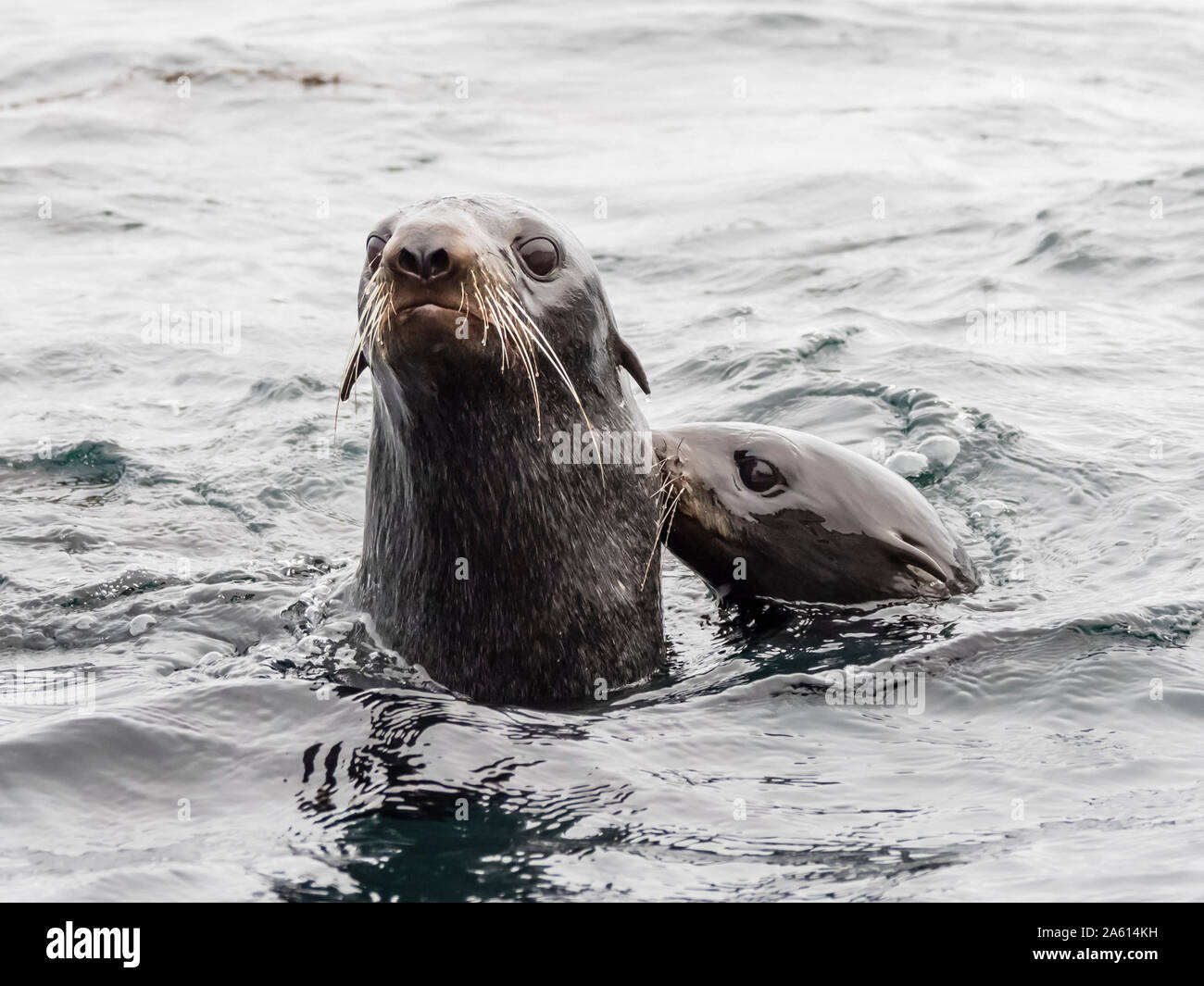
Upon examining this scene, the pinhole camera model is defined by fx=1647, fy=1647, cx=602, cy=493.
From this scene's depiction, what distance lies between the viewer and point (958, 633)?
20.0 ft

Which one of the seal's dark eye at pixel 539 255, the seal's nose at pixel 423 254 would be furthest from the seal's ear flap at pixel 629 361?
the seal's nose at pixel 423 254

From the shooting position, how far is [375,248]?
197 inches

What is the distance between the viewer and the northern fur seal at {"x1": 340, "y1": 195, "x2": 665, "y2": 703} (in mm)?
4922

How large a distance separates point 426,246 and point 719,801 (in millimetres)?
1786

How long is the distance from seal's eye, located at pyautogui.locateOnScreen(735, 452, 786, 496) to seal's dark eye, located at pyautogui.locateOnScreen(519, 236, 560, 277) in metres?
1.46

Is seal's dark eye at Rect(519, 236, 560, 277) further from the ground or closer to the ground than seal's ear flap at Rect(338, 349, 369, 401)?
further from the ground

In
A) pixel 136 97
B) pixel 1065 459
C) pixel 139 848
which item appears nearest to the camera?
pixel 139 848

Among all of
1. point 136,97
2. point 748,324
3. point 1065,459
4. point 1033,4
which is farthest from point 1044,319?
point 1033,4

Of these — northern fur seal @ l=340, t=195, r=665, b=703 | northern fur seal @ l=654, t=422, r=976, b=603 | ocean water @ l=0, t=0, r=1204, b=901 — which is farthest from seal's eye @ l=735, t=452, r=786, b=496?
northern fur seal @ l=340, t=195, r=665, b=703

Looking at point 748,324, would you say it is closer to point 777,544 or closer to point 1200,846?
point 777,544

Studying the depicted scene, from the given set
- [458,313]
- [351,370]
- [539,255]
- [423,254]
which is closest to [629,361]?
[539,255]

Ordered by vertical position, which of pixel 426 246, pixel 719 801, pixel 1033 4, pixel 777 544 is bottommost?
pixel 719 801

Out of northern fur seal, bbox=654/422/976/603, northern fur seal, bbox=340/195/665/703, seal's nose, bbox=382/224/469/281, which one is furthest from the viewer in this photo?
northern fur seal, bbox=654/422/976/603

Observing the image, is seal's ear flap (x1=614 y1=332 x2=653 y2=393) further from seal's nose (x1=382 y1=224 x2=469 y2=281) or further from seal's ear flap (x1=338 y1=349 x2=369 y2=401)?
Answer: seal's nose (x1=382 y1=224 x2=469 y2=281)
